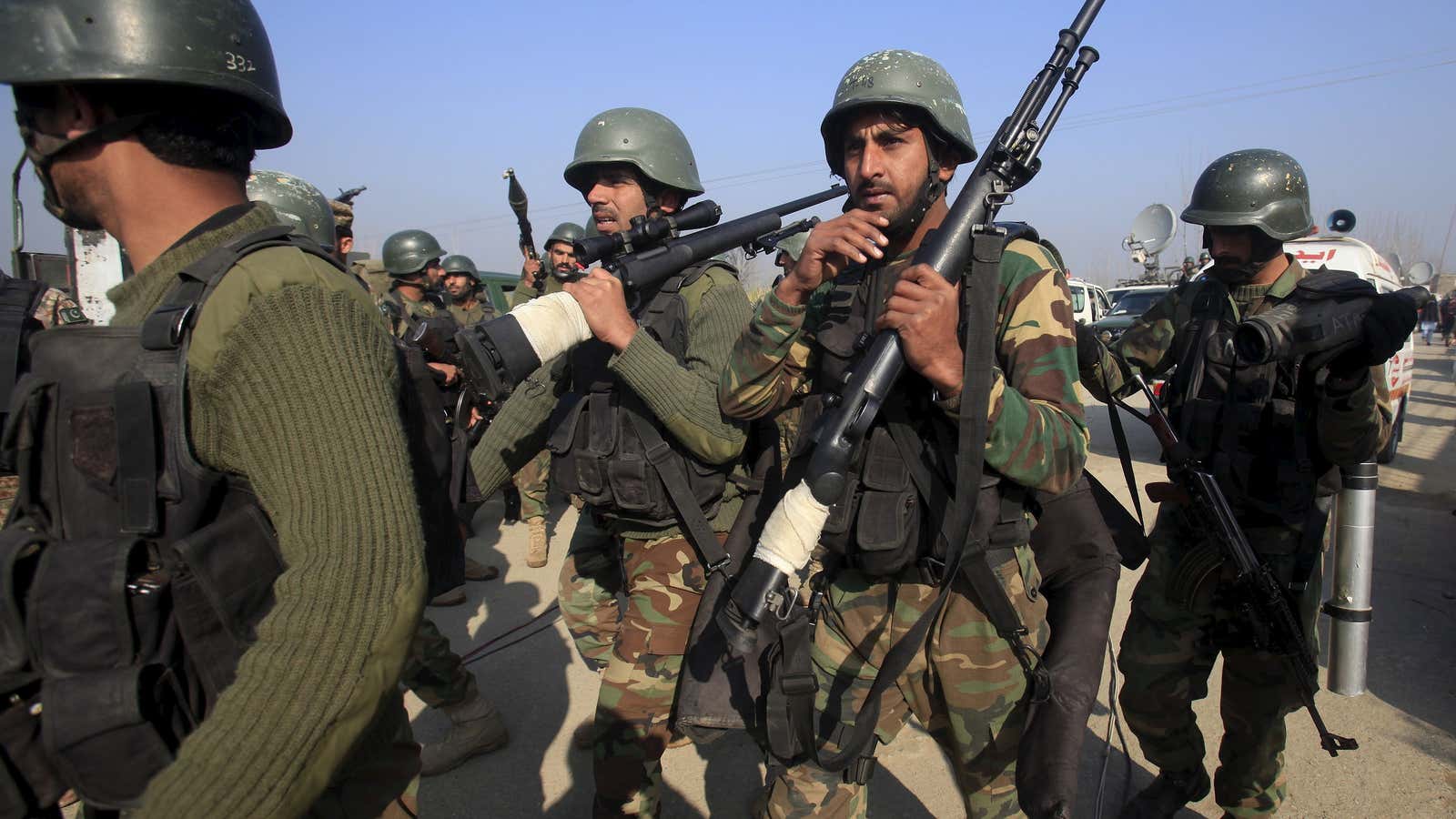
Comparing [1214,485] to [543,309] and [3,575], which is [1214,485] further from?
[3,575]

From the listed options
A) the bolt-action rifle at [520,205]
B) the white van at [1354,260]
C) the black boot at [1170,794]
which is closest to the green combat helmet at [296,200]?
the bolt-action rifle at [520,205]

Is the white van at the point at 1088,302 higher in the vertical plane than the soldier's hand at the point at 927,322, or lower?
lower

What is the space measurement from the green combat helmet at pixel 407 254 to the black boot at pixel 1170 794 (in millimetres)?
7025

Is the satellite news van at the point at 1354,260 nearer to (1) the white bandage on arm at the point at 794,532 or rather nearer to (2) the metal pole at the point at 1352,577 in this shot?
(2) the metal pole at the point at 1352,577

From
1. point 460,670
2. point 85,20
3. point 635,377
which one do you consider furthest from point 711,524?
point 85,20

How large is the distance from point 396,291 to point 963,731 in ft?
23.4

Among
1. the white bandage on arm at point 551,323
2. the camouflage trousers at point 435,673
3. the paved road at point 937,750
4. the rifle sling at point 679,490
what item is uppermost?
the white bandage on arm at point 551,323

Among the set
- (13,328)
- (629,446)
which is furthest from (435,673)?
(13,328)

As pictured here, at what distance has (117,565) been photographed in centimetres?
107

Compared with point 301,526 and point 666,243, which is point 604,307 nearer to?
point 666,243

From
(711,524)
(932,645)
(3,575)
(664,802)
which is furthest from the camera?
(664,802)

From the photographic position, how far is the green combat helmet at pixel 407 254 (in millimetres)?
7414

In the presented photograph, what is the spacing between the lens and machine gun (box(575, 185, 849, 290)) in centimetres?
247

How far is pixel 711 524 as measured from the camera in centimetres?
266
